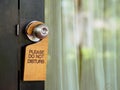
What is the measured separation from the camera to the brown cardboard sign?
854 millimetres

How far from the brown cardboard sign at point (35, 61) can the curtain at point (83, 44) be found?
0.22m

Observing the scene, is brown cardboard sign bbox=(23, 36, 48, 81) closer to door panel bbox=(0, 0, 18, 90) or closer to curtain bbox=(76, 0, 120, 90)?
door panel bbox=(0, 0, 18, 90)

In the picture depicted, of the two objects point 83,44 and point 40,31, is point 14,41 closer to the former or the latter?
point 40,31

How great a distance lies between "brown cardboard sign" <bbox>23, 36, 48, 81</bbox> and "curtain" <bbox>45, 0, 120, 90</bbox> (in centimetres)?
22

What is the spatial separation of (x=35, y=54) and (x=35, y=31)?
79 millimetres

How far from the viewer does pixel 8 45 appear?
0.83 m

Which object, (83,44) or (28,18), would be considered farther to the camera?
(83,44)

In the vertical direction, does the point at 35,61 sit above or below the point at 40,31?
below

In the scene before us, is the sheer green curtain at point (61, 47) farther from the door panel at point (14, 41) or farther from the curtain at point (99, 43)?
the door panel at point (14, 41)

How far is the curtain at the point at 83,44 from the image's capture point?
1.12 m

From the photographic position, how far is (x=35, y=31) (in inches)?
34.1

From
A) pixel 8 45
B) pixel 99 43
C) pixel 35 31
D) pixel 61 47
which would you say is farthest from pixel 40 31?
pixel 99 43

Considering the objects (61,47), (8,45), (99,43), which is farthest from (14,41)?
(99,43)

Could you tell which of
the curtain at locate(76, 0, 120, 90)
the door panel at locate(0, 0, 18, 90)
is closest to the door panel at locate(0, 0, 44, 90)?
the door panel at locate(0, 0, 18, 90)
